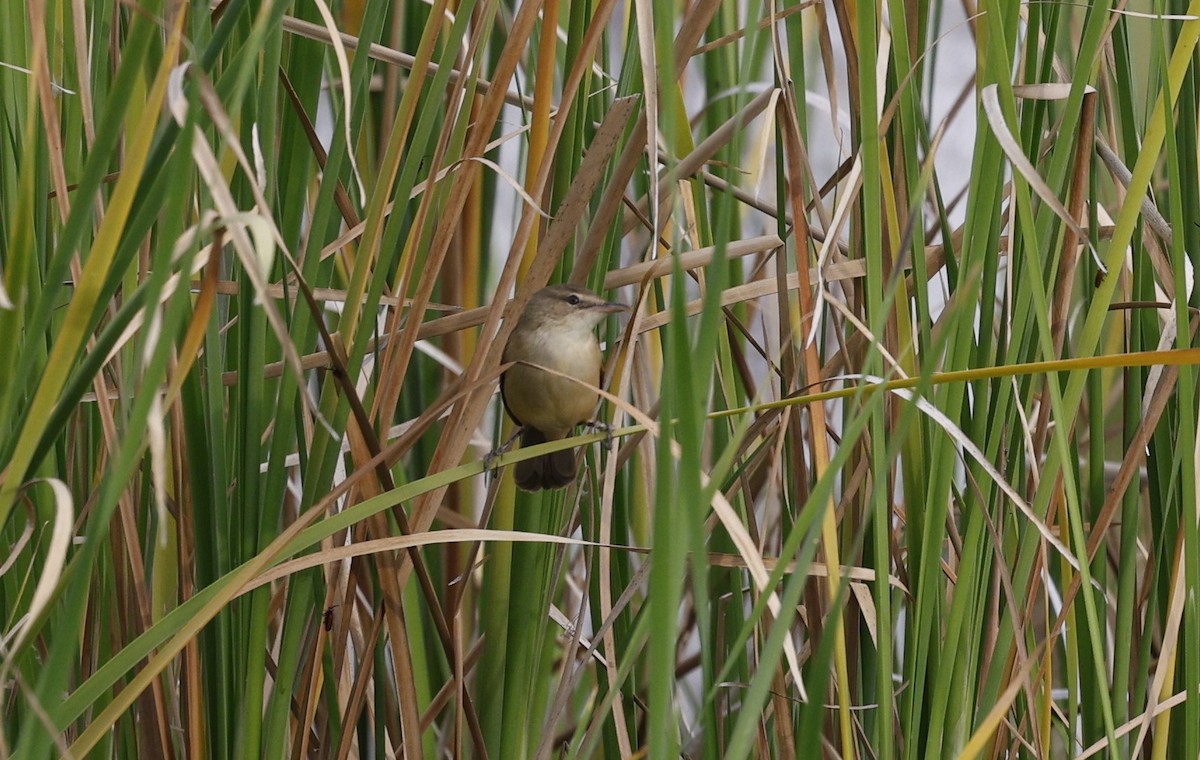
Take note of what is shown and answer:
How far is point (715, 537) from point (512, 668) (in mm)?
374

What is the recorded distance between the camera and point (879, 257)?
0.89 metres

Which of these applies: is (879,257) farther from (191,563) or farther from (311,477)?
(191,563)

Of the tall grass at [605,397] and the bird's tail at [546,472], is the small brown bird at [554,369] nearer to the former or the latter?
the bird's tail at [546,472]

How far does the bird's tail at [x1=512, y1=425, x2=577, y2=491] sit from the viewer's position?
122 centimetres

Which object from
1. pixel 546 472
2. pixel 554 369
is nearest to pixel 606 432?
pixel 546 472

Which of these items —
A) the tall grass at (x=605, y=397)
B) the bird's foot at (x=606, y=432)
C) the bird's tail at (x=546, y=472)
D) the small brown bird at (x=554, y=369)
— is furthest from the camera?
the small brown bird at (x=554, y=369)

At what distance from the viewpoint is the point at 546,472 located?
4.02 ft

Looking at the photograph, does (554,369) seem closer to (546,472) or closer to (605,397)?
(546,472)

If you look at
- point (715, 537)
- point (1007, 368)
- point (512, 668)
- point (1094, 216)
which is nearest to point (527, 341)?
point (715, 537)

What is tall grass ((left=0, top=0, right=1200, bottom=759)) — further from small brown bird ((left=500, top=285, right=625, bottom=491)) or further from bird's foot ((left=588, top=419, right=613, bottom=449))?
small brown bird ((left=500, top=285, right=625, bottom=491))

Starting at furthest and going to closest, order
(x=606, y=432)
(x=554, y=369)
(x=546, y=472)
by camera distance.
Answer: (x=554, y=369), (x=546, y=472), (x=606, y=432)

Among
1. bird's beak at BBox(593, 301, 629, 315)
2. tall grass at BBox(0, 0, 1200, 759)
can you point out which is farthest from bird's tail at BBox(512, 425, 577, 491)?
bird's beak at BBox(593, 301, 629, 315)

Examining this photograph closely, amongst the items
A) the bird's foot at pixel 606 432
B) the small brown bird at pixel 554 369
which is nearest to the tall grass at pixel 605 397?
the bird's foot at pixel 606 432

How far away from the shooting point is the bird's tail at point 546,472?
122 cm
